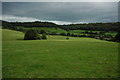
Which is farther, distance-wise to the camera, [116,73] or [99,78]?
[116,73]

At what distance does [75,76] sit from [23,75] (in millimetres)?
4243

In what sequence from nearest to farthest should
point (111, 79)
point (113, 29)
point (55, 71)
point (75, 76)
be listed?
1. point (111, 79)
2. point (75, 76)
3. point (55, 71)
4. point (113, 29)

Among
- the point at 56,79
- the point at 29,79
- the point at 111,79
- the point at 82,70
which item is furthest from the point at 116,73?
the point at 29,79

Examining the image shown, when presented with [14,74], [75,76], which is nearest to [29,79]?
[14,74]

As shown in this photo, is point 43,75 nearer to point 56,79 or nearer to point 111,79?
point 56,79

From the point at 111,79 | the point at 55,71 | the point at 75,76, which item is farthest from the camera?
the point at 55,71

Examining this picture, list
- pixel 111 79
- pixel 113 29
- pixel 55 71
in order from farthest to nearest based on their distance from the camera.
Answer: pixel 113 29, pixel 55 71, pixel 111 79

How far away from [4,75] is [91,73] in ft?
23.6

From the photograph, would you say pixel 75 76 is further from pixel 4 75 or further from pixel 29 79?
pixel 4 75

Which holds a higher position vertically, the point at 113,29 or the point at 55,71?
the point at 113,29

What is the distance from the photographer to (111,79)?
25.8ft

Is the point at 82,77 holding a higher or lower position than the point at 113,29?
lower

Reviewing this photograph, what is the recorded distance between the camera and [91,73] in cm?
887

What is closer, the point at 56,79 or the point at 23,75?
the point at 56,79
